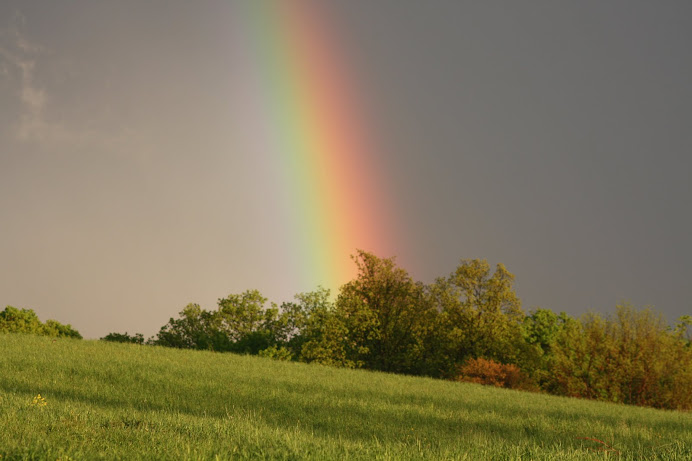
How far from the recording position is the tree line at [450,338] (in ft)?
133

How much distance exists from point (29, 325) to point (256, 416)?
38.3m

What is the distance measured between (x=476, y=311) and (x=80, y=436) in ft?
142

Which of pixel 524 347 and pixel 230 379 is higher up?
pixel 524 347

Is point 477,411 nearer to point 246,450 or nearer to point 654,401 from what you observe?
point 246,450

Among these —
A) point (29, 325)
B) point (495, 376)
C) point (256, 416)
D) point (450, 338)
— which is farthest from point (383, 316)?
point (256, 416)

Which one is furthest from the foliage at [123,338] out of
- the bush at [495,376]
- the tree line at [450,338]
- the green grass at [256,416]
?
the bush at [495,376]

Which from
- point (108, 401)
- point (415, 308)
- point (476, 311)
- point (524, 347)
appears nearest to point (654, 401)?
point (524, 347)

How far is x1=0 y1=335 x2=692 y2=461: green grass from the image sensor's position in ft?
23.1

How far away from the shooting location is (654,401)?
39.9 metres

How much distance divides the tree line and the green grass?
16744 millimetres

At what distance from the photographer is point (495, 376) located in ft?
119

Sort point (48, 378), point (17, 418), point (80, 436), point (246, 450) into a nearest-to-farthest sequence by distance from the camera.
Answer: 1. point (246, 450)
2. point (80, 436)
3. point (17, 418)
4. point (48, 378)

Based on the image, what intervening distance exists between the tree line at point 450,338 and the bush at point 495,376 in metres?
0.08

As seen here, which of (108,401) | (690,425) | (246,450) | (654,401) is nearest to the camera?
(246,450)
